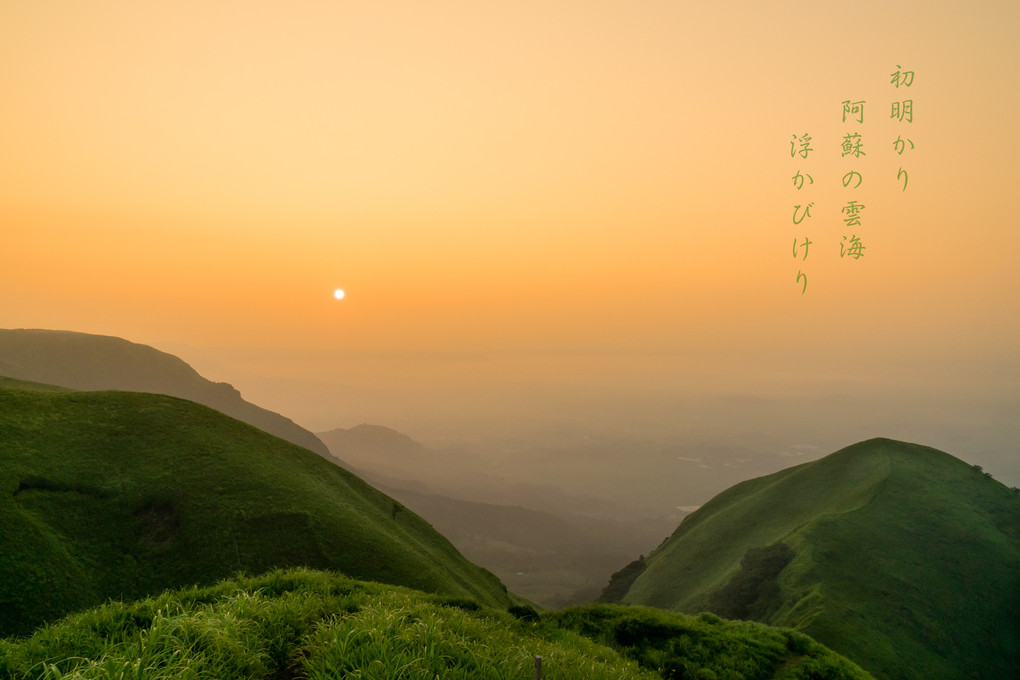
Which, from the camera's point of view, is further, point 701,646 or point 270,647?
point 701,646

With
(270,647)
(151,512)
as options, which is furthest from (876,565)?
(151,512)

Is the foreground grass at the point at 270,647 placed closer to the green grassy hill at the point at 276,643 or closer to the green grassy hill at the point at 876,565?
the green grassy hill at the point at 276,643

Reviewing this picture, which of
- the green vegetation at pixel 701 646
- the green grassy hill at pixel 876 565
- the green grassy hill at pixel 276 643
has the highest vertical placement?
the green grassy hill at pixel 276 643

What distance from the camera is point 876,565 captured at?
6788 cm

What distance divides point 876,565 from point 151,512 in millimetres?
87724

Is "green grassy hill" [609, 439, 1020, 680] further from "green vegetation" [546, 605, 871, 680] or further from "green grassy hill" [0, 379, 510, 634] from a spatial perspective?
"green grassy hill" [0, 379, 510, 634]

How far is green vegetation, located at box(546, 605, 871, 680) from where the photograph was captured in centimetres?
2241

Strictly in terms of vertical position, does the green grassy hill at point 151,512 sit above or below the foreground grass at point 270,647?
below

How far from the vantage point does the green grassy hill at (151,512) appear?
31.5m

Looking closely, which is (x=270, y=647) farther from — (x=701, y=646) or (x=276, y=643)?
(x=701, y=646)

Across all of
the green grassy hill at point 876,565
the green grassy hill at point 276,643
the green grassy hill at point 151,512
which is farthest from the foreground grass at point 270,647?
the green grassy hill at point 876,565

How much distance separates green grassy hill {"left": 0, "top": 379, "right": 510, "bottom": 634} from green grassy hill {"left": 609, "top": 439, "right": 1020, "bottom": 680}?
41339mm

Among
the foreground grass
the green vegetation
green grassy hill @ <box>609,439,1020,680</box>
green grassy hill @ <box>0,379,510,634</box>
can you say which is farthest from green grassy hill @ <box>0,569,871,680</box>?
green grassy hill @ <box>609,439,1020,680</box>

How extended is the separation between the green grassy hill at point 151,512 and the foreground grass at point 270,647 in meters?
25.7
